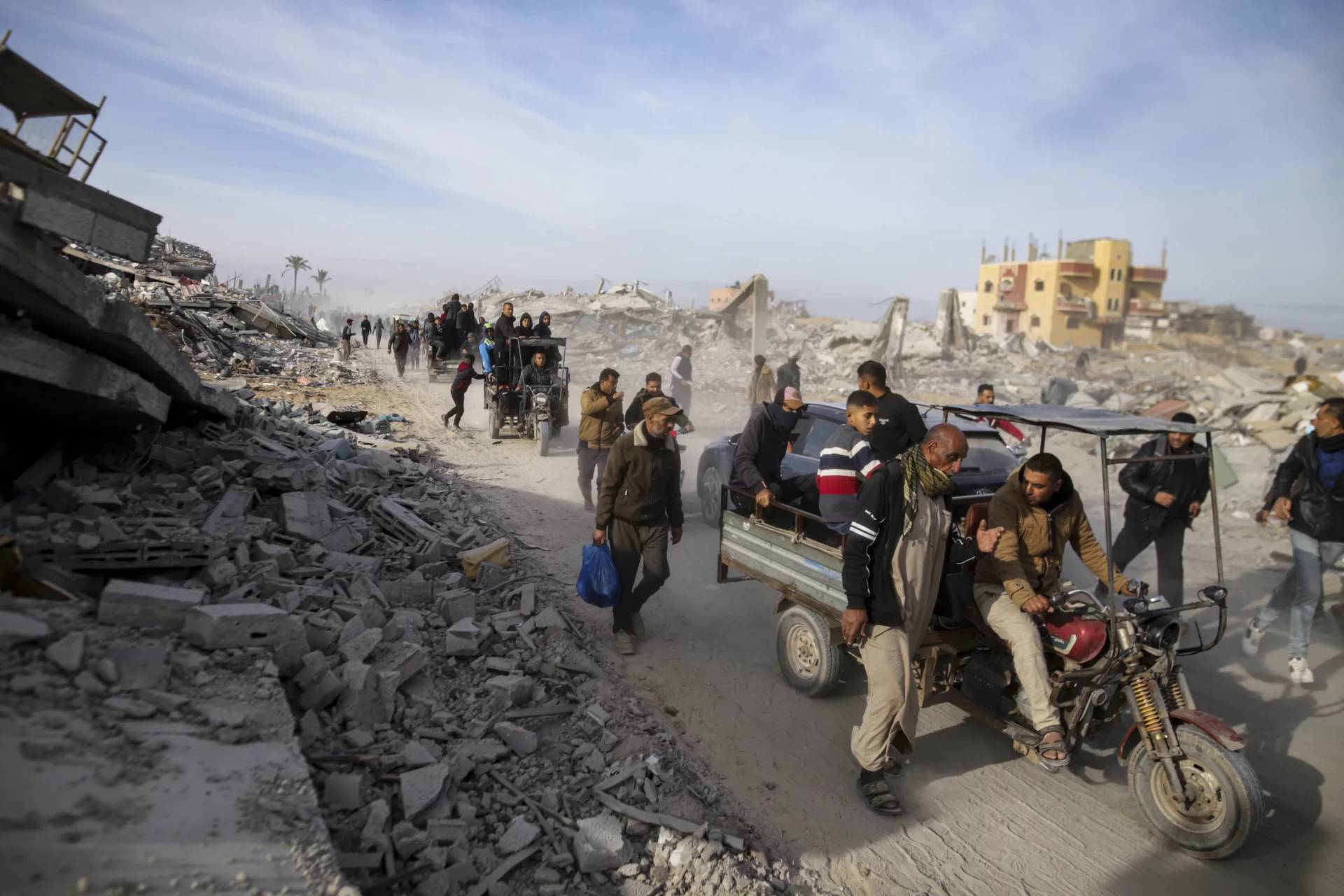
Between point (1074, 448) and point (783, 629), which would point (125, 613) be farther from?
point (1074, 448)

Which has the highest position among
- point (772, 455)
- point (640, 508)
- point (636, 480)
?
point (772, 455)

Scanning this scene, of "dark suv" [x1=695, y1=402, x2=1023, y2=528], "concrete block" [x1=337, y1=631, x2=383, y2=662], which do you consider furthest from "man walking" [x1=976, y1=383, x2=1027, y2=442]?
"concrete block" [x1=337, y1=631, x2=383, y2=662]

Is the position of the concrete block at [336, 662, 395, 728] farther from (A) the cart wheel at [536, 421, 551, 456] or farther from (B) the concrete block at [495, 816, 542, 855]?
(A) the cart wheel at [536, 421, 551, 456]

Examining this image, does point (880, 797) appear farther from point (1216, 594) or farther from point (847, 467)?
point (1216, 594)

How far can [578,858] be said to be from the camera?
332 cm

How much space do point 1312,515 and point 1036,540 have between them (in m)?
3.16

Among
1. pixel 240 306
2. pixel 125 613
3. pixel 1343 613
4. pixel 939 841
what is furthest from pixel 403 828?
pixel 240 306

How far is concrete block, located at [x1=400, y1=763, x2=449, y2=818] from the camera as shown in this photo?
334 centimetres

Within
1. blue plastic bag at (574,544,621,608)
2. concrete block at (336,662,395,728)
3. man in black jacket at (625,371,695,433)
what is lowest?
concrete block at (336,662,395,728)

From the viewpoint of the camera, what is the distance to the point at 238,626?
3.63 m

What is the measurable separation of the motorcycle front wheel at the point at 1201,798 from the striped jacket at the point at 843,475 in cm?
206

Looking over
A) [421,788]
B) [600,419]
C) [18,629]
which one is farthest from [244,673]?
[600,419]

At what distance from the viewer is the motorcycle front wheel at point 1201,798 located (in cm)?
351

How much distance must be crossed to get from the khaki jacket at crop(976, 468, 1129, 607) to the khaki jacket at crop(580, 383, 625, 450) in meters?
4.95
